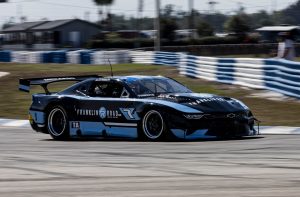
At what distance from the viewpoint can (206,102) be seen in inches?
446

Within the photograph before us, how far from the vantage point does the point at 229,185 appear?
662cm

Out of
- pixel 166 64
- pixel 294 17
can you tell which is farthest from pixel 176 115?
pixel 294 17

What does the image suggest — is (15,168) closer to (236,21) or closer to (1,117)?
(1,117)

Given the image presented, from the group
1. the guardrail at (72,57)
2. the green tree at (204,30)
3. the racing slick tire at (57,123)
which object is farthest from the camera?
the green tree at (204,30)

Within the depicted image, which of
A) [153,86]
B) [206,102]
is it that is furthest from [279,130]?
[153,86]

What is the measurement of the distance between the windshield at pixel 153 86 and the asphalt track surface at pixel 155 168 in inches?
36.6

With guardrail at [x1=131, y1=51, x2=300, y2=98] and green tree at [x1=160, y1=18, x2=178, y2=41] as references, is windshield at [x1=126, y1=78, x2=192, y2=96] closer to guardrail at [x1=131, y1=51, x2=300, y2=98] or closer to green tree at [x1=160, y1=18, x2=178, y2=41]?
guardrail at [x1=131, y1=51, x2=300, y2=98]

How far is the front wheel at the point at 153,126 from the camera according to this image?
11336mm

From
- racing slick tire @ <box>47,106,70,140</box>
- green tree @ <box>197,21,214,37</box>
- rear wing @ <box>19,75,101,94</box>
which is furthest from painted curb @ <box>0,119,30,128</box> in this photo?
green tree @ <box>197,21,214,37</box>

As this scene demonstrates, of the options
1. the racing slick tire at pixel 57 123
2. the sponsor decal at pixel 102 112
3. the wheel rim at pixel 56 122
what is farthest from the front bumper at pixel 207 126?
the wheel rim at pixel 56 122

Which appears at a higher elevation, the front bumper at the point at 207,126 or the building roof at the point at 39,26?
the front bumper at the point at 207,126

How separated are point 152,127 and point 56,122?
2.21 m

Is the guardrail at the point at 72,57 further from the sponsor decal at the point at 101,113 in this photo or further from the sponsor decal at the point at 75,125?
the sponsor decal at the point at 101,113

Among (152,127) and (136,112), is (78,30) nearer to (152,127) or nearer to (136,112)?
(136,112)
